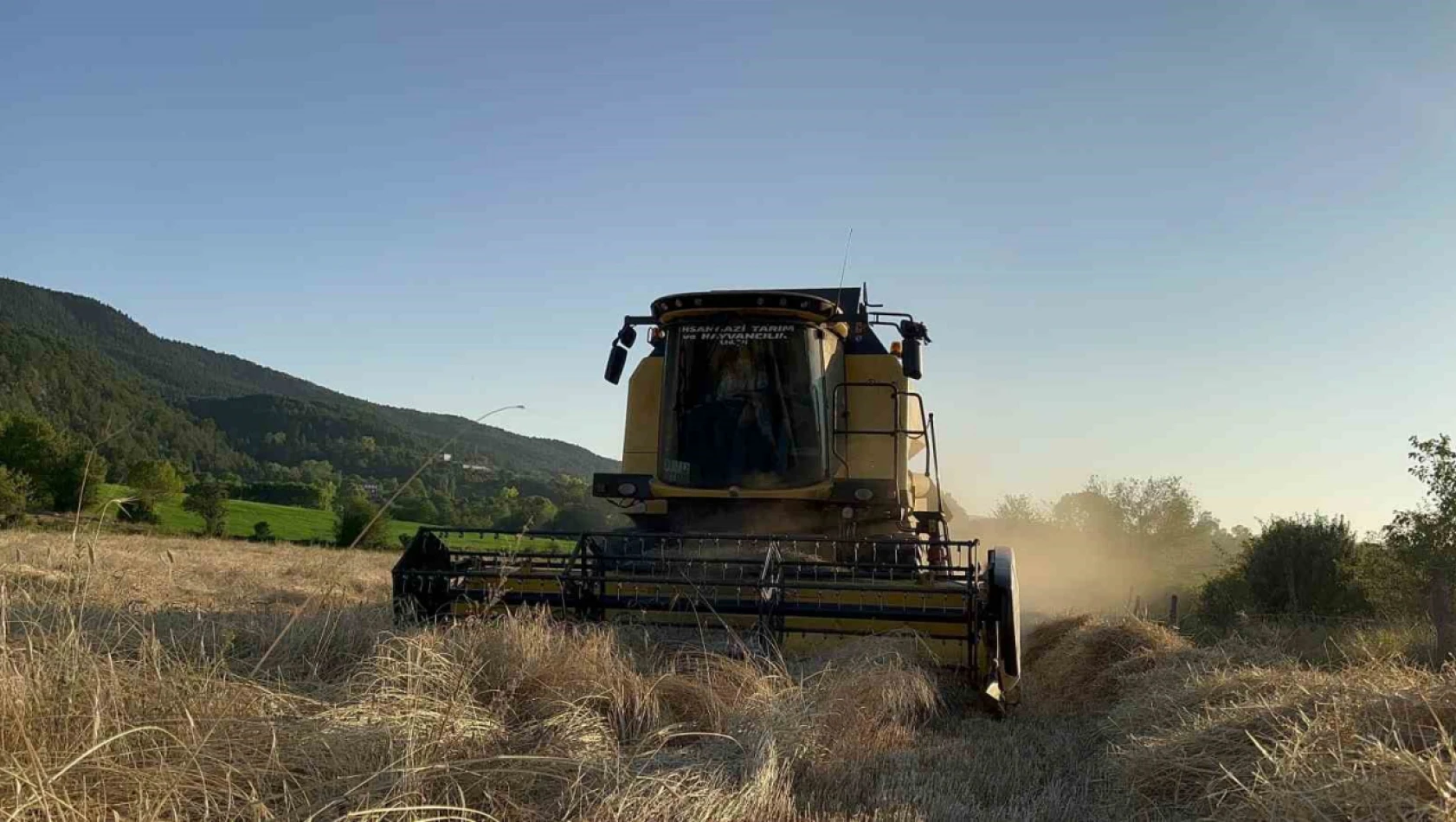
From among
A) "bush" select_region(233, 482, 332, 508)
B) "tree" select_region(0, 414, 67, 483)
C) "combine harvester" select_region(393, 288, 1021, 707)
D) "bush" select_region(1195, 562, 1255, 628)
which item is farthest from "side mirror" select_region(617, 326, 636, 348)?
"bush" select_region(233, 482, 332, 508)

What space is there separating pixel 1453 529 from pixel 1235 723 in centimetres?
1444

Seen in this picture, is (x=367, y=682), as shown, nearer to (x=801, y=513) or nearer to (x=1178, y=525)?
(x=801, y=513)

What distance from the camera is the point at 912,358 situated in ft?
26.8

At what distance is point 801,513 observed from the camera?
26.2 feet

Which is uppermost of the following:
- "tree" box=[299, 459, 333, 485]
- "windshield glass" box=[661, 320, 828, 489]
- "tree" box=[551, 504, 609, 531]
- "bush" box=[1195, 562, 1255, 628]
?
"windshield glass" box=[661, 320, 828, 489]

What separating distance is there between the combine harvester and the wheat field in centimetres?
46

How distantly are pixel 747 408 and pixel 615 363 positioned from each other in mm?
1399

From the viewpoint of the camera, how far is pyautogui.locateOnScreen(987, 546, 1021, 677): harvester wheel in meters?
5.68

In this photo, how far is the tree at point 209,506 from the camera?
43.0 meters

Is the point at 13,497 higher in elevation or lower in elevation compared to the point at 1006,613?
higher

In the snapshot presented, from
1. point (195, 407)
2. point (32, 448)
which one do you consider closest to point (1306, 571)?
point (32, 448)

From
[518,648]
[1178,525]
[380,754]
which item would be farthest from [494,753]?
[1178,525]

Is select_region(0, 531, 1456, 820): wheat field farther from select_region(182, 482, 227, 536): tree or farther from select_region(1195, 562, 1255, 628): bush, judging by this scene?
select_region(182, 482, 227, 536): tree

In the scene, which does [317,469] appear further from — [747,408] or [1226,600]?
[1226,600]
